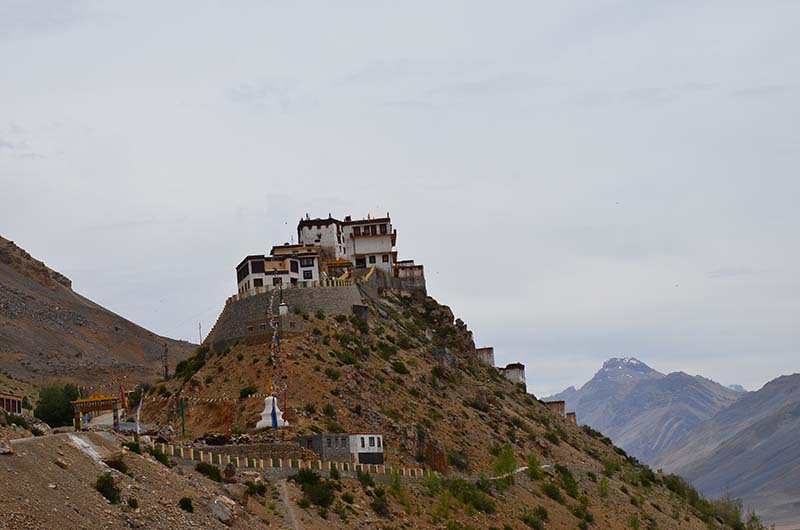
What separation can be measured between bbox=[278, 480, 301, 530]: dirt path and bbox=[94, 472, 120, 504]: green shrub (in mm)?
11213

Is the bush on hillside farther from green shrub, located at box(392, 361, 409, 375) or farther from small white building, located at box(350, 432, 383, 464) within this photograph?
green shrub, located at box(392, 361, 409, 375)

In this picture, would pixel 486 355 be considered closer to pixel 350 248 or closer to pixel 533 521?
pixel 350 248

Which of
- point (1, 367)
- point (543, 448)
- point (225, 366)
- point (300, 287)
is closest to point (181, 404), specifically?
point (225, 366)

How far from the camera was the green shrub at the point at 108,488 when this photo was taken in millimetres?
48312

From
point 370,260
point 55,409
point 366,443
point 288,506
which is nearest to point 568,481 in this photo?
point 366,443

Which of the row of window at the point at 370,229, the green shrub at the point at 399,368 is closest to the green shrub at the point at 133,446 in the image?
the green shrub at the point at 399,368

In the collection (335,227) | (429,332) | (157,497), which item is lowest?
(157,497)

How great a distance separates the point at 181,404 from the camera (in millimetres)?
82062

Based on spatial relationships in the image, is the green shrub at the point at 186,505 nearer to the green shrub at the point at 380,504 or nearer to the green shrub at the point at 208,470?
the green shrub at the point at 208,470

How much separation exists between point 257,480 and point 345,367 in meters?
25.5

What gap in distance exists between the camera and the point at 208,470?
192 ft

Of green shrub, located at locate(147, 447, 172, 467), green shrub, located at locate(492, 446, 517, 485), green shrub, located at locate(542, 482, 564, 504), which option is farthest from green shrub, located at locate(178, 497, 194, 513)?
green shrub, located at locate(542, 482, 564, 504)

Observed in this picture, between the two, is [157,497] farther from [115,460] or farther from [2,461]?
[2,461]

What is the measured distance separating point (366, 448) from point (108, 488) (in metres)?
27.2
